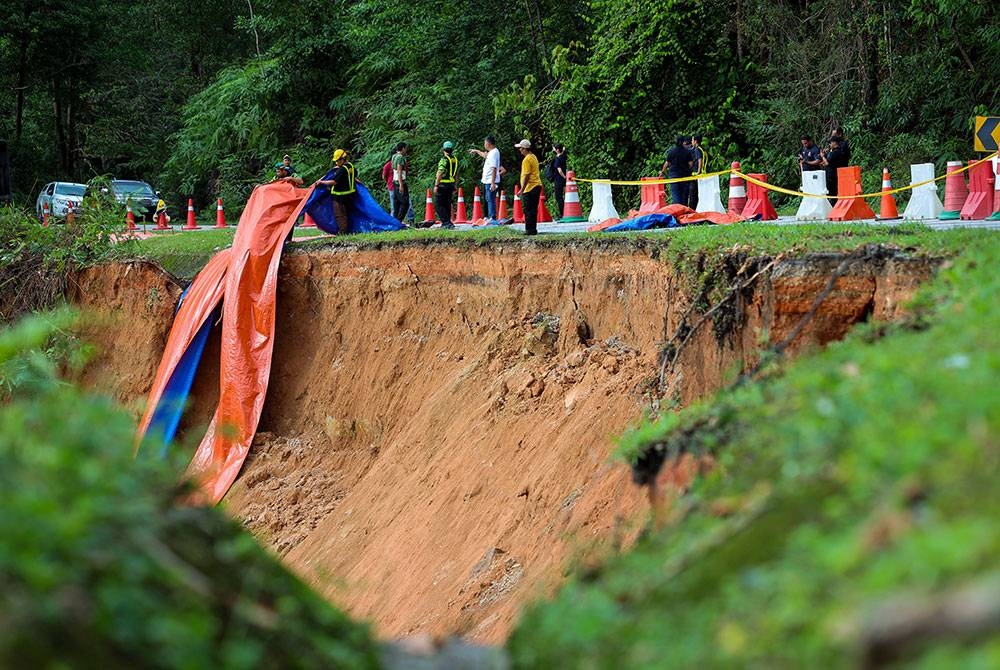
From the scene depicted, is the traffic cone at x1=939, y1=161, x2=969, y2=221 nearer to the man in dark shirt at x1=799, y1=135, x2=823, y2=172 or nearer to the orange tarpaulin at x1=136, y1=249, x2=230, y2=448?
the man in dark shirt at x1=799, y1=135, x2=823, y2=172

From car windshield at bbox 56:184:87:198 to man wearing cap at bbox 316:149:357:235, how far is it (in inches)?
712

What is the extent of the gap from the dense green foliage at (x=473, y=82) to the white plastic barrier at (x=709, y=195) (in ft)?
17.6

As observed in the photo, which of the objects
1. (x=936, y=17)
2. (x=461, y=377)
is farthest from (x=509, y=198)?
(x=461, y=377)

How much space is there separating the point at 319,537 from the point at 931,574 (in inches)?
449

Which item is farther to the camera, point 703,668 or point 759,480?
point 759,480

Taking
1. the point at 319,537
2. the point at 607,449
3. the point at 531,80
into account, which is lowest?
the point at 319,537

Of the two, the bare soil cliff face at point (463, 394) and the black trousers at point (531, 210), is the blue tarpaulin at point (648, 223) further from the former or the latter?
the bare soil cliff face at point (463, 394)

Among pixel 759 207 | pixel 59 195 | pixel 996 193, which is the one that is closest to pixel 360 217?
pixel 759 207

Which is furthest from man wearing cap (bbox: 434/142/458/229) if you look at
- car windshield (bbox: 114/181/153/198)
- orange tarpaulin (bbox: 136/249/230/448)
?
A: car windshield (bbox: 114/181/153/198)

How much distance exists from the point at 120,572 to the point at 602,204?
668 inches

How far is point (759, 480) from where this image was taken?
5160 mm

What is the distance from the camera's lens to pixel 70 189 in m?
35.2

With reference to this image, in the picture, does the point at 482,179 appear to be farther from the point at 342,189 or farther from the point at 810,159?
the point at 810,159

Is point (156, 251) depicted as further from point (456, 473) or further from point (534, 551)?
point (534, 551)
